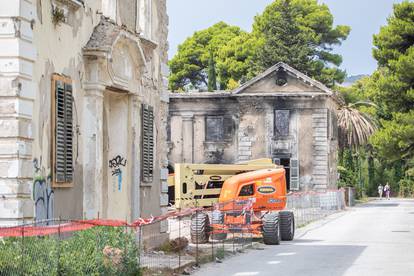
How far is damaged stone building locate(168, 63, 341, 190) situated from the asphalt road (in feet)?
74.0

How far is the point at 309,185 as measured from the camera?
5412 centimetres

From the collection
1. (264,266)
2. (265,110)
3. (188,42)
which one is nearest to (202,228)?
(264,266)

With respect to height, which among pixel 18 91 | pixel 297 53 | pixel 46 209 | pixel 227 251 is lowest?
pixel 227 251

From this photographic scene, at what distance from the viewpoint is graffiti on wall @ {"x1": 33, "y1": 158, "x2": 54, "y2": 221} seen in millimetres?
13715

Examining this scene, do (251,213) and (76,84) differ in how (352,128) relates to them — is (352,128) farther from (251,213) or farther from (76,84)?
(76,84)

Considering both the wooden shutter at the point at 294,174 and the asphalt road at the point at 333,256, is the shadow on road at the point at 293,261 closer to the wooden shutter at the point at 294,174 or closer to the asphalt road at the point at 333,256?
the asphalt road at the point at 333,256

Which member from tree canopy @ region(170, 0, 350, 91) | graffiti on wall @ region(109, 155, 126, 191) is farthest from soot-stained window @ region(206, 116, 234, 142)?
graffiti on wall @ region(109, 155, 126, 191)

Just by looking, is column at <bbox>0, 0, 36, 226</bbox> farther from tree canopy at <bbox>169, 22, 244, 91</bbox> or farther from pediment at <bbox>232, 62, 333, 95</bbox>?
tree canopy at <bbox>169, 22, 244, 91</bbox>

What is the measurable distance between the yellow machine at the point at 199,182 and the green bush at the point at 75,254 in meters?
16.5

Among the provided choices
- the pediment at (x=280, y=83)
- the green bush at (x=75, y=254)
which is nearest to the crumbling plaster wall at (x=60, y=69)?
the green bush at (x=75, y=254)

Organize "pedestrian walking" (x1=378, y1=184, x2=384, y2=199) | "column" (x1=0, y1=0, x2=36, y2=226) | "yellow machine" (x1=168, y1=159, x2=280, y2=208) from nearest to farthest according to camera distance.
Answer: "column" (x1=0, y1=0, x2=36, y2=226)
"yellow machine" (x1=168, y1=159, x2=280, y2=208)
"pedestrian walking" (x1=378, y1=184, x2=384, y2=199)

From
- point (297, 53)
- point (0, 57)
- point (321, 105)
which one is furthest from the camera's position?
point (297, 53)

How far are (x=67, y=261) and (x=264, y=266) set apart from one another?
7.43 metres

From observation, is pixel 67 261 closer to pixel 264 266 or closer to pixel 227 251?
pixel 264 266
